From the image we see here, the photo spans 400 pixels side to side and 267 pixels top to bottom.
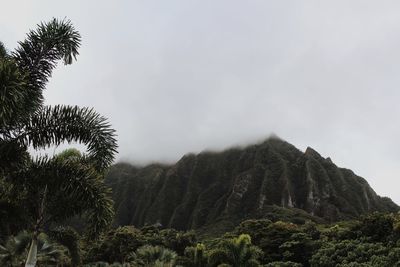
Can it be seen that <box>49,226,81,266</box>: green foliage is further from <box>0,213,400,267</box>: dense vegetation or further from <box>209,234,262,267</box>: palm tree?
<box>209,234,262,267</box>: palm tree

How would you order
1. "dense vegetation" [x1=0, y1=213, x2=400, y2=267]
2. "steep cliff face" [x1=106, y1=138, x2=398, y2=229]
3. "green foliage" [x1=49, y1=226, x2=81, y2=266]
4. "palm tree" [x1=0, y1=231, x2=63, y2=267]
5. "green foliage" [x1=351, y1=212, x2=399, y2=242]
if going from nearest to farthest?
"palm tree" [x1=0, y1=231, x2=63, y2=267]
"green foliage" [x1=49, y1=226, x2=81, y2=266]
"dense vegetation" [x1=0, y1=213, x2=400, y2=267]
"green foliage" [x1=351, y1=212, x2=399, y2=242]
"steep cliff face" [x1=106, y1=138, x2=398, y2=229]

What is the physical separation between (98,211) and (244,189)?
5292 inches

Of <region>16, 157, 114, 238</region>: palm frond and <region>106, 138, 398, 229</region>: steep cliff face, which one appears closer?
<region>16, 157, 114, 238</region>: palm frond

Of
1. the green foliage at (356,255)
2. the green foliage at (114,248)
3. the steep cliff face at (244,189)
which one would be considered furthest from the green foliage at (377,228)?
the steep cliff face at (244,189)

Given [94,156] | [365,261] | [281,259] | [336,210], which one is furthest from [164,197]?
[94,156]

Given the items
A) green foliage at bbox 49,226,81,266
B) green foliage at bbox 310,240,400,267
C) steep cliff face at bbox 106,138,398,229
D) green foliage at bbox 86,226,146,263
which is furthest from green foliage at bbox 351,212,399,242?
steep cliff face at bbox 106,138,398,229

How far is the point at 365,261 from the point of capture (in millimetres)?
36688

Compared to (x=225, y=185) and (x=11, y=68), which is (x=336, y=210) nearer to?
(x=225, y=185)

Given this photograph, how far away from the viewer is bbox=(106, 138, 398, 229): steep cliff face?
13312 cm

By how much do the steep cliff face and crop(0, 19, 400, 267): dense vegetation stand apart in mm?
652

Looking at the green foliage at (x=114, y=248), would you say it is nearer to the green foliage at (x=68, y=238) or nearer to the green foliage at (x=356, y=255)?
the green foliage at (x=356, y=255)

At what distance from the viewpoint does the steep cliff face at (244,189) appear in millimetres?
133125

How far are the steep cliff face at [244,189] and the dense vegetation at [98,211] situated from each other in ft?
2.14

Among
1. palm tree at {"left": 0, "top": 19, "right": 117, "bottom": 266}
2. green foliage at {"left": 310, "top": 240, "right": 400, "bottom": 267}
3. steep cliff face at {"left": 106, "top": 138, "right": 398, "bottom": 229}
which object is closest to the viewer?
palm tree at {"left": 0, "top": 19, "right": 117, "bottom": 266}
